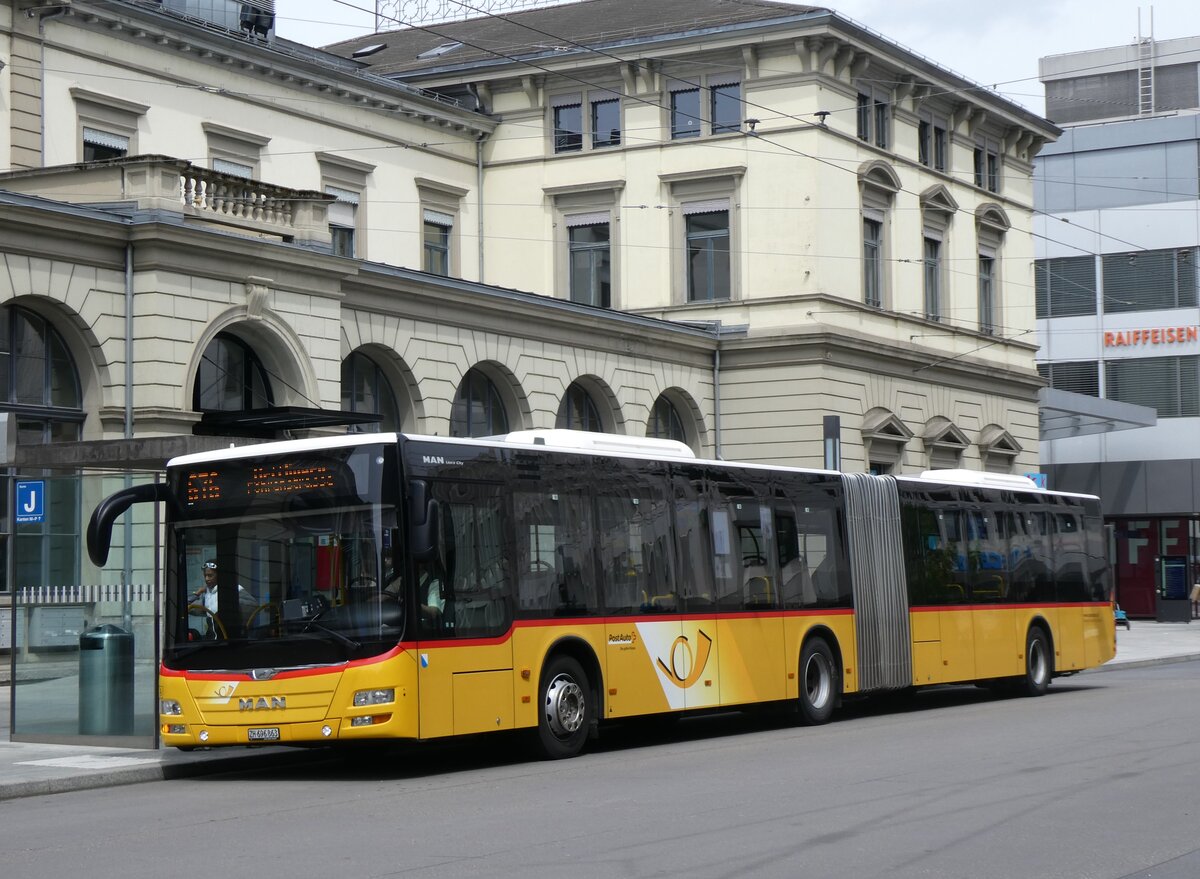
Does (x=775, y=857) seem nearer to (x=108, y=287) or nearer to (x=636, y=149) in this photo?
(x=108, y=287)

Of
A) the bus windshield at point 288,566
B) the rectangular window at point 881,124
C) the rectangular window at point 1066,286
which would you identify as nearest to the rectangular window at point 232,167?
the rectangular window at point 881,124

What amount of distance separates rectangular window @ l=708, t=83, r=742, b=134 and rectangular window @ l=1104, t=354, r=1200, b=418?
2327 cm

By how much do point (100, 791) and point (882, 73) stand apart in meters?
32.3

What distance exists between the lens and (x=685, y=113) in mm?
42625

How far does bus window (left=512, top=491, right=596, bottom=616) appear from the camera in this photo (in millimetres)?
16844

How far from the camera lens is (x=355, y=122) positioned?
39.9 meters

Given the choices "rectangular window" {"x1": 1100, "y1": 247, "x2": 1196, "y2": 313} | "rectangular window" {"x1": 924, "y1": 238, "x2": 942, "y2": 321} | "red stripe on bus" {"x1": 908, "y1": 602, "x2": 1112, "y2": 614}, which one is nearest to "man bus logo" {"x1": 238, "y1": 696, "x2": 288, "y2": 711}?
"red stripe on bus" {"x1": 908, "y1": 602, "x2": 1112, "y2": 614}

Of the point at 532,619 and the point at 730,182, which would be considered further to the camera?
the point at 730,182

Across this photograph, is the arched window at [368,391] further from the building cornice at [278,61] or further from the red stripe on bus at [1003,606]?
the red stripe on bus at [1003,606]

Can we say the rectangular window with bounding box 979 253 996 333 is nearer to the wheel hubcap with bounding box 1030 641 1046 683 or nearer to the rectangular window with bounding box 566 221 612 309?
the rectangular window with bounding box 566 221 612 309

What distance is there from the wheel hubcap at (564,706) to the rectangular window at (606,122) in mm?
27609

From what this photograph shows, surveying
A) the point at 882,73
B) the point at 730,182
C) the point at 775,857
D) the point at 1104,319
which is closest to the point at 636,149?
the point at 730,182

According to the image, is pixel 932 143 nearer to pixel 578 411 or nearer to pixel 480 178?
pixel 480 178

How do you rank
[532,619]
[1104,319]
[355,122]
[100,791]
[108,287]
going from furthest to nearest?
1. [1104,319]
2. [355,122]
3. [108,287]
4. [532,619]
5. [100,791]
